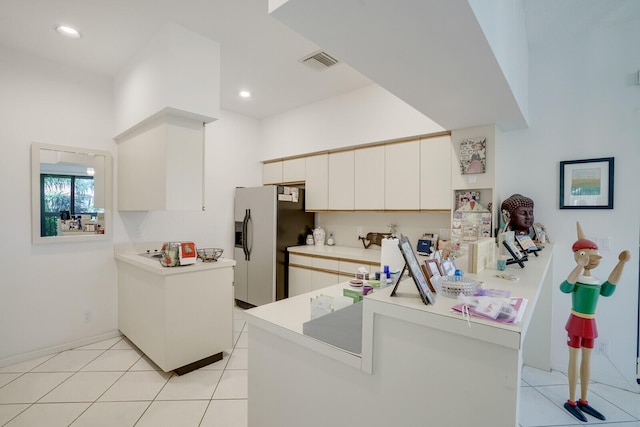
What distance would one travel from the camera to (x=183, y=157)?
2586 mm

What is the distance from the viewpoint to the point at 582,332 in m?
1.99

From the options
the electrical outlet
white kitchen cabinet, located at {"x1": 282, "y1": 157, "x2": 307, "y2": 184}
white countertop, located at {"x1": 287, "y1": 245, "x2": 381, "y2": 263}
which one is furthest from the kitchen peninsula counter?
white kitchen cabinet, located at {"x1": 282, "y1": 157, "x2": 307, "y2": 184}

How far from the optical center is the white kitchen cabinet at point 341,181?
3719 mm

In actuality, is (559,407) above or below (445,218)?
below

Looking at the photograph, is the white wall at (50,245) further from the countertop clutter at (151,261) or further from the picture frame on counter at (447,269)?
the picture frame on counter at (447,269)

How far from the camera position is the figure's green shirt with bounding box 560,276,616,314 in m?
1.93

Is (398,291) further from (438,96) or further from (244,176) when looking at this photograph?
(244,176)

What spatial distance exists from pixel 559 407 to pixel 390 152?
2.63 meters

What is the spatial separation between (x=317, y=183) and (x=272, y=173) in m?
0.97

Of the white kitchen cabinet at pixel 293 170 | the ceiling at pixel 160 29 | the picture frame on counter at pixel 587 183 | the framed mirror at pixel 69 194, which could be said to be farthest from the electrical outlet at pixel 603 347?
the framed mirror at pixel 69 194

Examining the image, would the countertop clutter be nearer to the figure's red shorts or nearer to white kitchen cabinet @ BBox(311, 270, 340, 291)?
white kitchen cabinet @ BBox(311, 270, 340, 291)

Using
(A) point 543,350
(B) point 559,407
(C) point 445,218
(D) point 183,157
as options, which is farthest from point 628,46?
(D) point 183,157

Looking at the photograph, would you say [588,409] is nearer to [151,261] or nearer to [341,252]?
[341,252]

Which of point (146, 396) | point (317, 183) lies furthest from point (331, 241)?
point (146, 396)
